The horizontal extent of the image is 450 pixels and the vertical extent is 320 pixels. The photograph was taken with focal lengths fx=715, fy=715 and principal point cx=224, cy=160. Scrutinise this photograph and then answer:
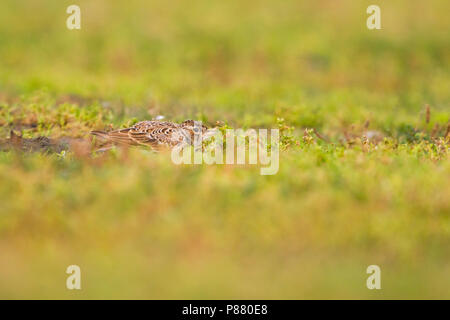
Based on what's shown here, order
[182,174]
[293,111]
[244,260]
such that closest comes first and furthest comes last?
[244,260] < [182,174] < [293,111]

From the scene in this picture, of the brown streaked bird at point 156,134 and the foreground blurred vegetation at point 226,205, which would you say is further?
the brown streaked bird at point 156,134

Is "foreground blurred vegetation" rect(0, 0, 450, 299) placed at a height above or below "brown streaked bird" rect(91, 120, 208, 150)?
below

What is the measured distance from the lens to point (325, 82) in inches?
602

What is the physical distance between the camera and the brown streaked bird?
8.41 meters

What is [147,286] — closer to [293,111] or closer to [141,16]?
[293,111]

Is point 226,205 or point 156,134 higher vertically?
point 156,134

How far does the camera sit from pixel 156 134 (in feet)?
28.0

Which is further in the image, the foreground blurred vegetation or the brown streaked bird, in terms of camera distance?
the brown streaked bird

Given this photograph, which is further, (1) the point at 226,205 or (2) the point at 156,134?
(2) the point at 156,134

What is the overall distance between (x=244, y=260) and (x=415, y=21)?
516 inches

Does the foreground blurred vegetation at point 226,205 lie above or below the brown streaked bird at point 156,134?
below

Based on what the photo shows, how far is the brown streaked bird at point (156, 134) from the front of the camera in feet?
27.6
